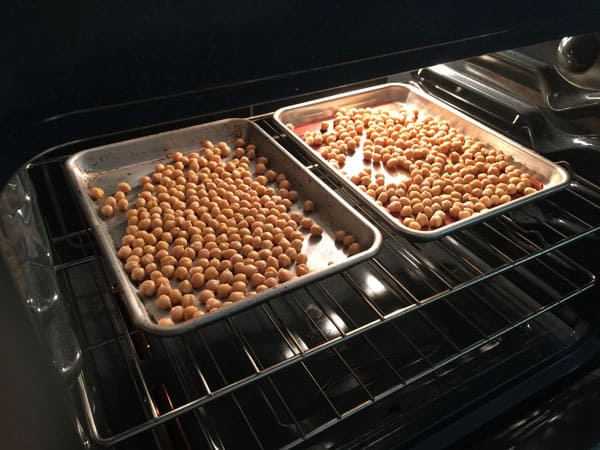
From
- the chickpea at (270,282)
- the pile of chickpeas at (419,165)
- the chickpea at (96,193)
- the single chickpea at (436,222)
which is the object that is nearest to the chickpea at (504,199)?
the pile of chickpeas at (419,165)

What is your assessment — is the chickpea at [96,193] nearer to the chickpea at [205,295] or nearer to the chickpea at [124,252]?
the chickpea at [124,252]

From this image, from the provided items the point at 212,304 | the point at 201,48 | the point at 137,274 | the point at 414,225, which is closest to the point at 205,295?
the point at 212,304

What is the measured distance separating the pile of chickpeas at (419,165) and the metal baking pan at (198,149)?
0.31 feet

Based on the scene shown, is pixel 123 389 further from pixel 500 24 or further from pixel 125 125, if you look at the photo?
pixel 500 24

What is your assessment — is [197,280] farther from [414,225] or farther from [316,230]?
[414,225]

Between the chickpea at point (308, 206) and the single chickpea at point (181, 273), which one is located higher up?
the chickpea at point (308, 206)

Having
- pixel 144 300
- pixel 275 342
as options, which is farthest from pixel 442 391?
pixel 144 300

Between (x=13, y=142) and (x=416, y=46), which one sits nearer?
(x=13, y=142)

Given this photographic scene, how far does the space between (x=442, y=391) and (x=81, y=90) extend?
0.94 meters

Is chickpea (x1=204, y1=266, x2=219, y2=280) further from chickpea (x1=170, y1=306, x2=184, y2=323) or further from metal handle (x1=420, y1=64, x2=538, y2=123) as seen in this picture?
metal handle (x1=420, y1=64, x2=538, y2=123)

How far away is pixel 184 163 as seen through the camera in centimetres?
127

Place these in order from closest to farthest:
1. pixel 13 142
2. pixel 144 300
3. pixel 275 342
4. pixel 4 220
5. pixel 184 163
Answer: pixel 13 142 → pixel 4 220 → pixel 144 300 → pixel 275 342 → pixel 184 163

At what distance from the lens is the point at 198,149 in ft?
4.38

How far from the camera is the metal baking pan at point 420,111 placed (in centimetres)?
106
